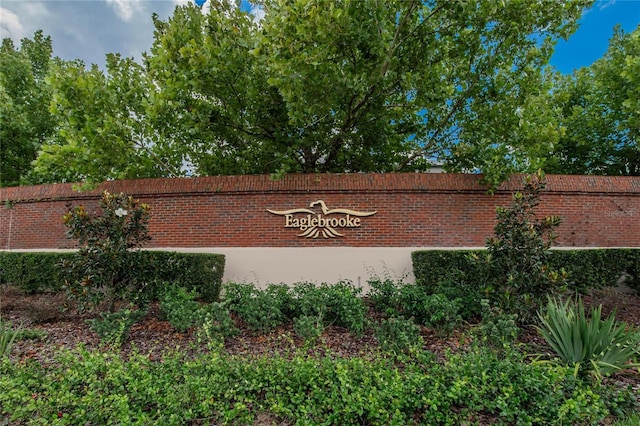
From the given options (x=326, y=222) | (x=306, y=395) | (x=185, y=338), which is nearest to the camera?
(x=306, y=395)

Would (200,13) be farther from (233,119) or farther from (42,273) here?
(42,273)

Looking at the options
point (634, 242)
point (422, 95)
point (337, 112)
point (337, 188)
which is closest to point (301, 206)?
point (337, 188)

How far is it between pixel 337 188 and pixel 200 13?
4.76 m

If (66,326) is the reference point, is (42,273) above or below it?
above

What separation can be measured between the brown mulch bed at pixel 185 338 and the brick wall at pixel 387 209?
1938 millimetres

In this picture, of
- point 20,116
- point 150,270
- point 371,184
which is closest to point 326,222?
point 371,184

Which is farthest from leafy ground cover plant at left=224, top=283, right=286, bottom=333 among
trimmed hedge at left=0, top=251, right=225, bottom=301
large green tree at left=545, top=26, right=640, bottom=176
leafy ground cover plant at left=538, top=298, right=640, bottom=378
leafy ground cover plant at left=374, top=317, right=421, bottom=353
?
large green tree at left=545, top=26, right=640, bottom=176

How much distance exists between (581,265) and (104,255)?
24.4ft

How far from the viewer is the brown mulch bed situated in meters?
4.00

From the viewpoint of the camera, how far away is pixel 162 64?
22.6ft

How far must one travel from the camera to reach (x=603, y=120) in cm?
1038

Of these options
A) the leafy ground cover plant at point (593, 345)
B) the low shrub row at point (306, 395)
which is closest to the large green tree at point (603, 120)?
the leafy ground cover plant at point (593, 345)

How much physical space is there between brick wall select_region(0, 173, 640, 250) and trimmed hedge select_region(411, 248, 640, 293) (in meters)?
0.89

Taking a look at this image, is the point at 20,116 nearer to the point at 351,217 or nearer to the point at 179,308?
the point at 179,308
